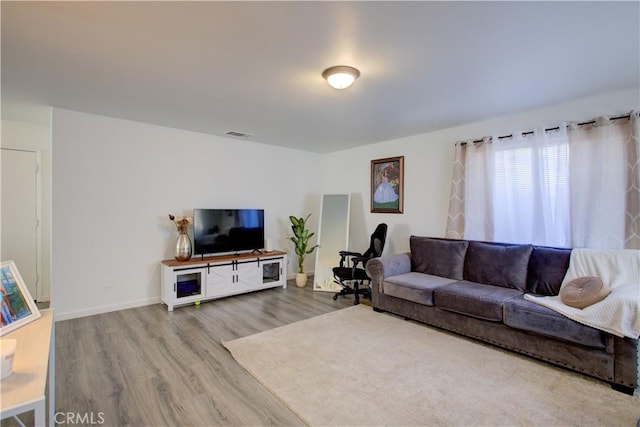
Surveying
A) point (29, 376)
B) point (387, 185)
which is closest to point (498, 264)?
point (387, 185)

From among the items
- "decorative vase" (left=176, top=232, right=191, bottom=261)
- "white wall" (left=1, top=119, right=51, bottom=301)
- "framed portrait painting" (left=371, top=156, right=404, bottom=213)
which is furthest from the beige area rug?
"white wall" (left=1, top=119, right=51, bottom=301)

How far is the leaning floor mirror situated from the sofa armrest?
1269mm

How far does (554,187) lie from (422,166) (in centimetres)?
166

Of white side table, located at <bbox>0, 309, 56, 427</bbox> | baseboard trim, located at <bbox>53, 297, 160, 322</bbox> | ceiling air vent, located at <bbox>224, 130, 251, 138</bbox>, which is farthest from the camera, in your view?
ceiling air vent, located at <bbox>224, 130, 251, 138</bbox>

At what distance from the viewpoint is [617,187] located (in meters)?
2.91

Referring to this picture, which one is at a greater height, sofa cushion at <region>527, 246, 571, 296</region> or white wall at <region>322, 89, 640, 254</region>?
white wall at <region>322, 89, 640, 254</region>

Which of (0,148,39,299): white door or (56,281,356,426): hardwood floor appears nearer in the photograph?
(56,281,356,426): hardwood floor

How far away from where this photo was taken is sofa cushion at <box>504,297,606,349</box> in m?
2.32

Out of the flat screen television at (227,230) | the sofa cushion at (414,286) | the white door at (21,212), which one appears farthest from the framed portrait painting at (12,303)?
the white door at (21,212)

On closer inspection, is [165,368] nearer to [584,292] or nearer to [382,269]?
[382,269]

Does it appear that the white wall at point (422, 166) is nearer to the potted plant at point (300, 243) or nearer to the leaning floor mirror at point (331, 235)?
the leaning floor mirror at point (331, 235)

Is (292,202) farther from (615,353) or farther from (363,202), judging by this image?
(615,353)

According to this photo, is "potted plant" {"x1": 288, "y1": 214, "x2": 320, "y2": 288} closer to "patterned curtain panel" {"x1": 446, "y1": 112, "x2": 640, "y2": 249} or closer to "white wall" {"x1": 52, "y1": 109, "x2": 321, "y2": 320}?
"white wall" {"x1": 52, "y1": 109, "x2": 321, "y2": 320}

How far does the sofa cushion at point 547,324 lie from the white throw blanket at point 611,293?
0.05m
